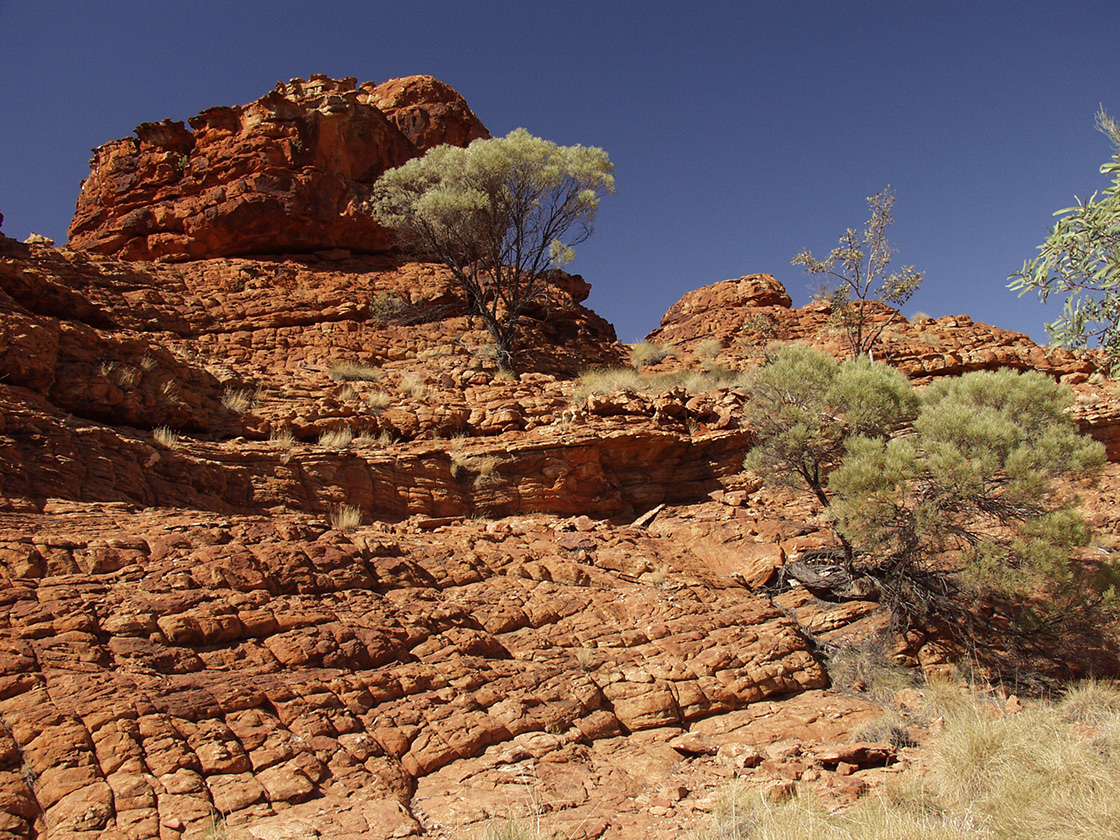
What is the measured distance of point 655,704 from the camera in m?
6.48

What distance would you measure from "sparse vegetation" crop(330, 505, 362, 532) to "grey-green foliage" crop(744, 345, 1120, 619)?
19.6ft

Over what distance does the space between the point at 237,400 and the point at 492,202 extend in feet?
31.8

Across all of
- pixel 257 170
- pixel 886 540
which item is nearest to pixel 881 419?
pixel 886 540

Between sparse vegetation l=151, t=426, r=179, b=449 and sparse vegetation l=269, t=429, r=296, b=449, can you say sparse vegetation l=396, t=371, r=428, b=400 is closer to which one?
sparse vegetation l=269, t=429, r=296, b=449

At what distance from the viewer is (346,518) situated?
9.23 meters

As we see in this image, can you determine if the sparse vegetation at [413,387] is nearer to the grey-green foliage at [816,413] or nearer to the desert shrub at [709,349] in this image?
the grey-green foliage at [816,413]

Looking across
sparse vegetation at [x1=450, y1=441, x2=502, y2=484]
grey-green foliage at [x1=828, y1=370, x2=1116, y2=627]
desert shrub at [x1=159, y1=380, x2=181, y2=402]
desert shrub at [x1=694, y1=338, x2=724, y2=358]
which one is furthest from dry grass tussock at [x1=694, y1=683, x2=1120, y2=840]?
desert shrub at [x1=694, y1=338, x2=724, y2=358]

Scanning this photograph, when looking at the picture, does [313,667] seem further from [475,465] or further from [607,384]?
[607,384]

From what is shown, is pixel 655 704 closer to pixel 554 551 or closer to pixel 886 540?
pixel 554 551

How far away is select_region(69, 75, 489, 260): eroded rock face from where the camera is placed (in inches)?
734

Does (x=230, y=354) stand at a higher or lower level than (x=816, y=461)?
higher

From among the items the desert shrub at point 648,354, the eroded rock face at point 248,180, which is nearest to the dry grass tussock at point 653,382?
the desert shrub at point 648,354

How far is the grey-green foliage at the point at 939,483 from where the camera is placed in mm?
8523

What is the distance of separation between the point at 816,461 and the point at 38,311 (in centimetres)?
1316
